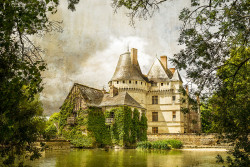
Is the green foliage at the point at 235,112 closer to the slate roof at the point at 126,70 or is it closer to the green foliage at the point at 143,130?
the green foliage at the point at 143,130

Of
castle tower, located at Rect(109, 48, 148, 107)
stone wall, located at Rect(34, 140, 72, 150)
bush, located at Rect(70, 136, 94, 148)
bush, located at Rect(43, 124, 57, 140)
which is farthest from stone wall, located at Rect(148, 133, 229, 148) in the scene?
bush, located at Rect(43, 124, 57, 140)

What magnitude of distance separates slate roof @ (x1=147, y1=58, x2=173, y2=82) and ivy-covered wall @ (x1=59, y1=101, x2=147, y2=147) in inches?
521

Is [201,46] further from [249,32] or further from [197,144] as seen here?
[197,144]

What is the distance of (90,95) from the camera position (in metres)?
35.0

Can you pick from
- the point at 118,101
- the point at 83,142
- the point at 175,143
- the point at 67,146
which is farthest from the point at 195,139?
the point at 67,146

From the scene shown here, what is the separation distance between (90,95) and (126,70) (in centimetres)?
998

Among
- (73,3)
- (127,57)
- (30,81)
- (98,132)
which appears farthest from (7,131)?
(127,57)

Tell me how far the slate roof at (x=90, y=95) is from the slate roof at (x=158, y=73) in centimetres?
1283

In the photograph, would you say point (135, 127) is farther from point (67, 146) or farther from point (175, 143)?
point (67, 146)

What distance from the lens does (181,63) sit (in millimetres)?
8508

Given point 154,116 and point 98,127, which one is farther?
point 154,116

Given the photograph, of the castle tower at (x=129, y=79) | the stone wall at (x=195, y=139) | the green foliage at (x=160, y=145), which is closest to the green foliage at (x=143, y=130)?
the stone wall at (x=195, y=139)

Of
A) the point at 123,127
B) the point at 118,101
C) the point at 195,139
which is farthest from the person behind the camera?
the point at 195,139

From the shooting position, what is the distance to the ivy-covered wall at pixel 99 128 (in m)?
32.2
